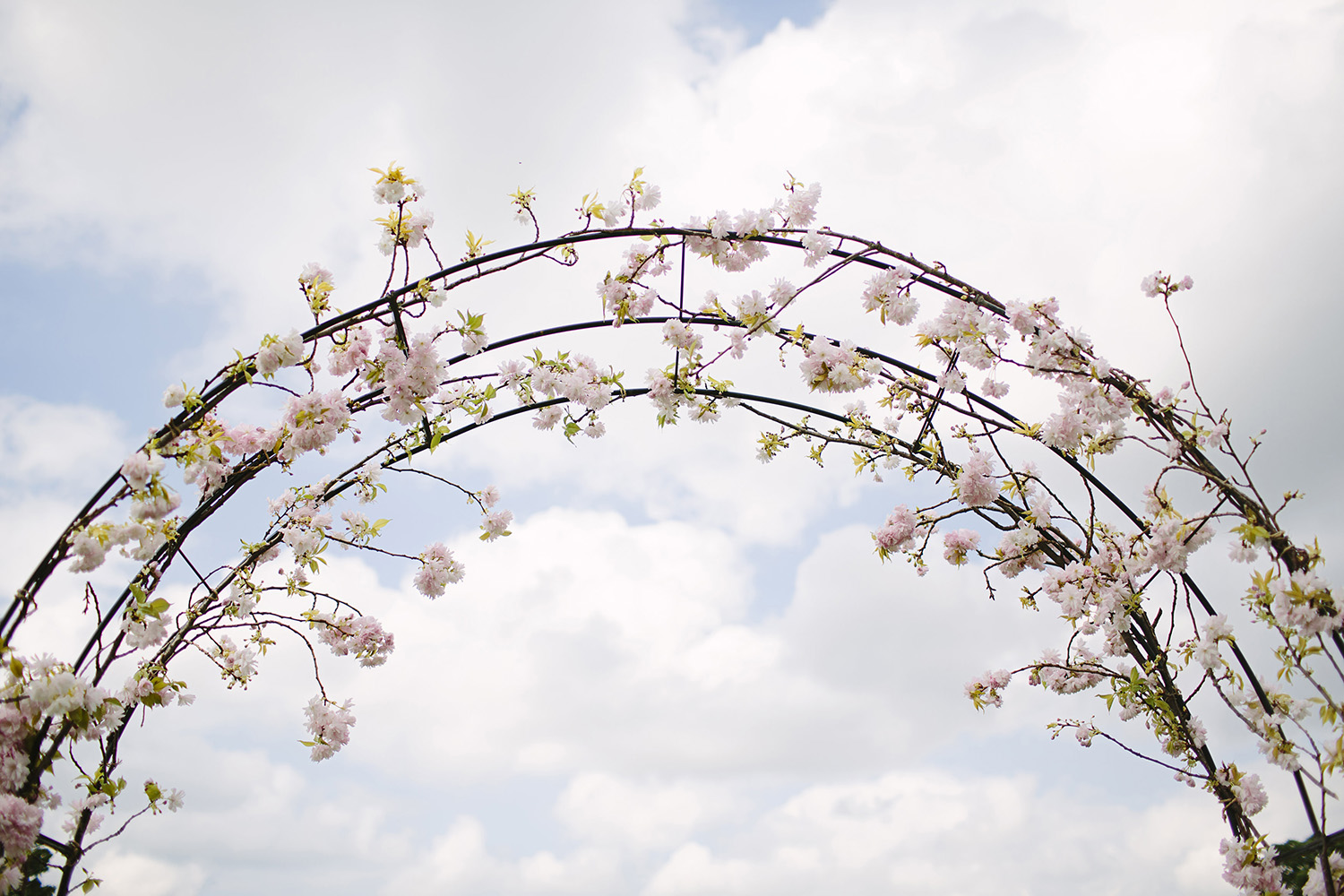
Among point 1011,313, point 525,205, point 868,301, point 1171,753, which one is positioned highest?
point 525,205

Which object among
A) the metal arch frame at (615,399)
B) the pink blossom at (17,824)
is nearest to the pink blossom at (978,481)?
the metal arch frame at (615,399)

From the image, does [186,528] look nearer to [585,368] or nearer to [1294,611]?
[585,368]

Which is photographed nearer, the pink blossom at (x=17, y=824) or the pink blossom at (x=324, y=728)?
the pink blossom at (x=17, y=824)

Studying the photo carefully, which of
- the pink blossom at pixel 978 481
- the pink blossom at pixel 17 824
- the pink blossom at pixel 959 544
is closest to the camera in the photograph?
Result: the pink blossom at pixel 17 824

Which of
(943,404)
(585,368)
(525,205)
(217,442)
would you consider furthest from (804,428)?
(217,442)

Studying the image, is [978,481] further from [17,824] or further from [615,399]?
[17,824]

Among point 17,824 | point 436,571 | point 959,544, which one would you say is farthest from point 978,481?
point 17,824

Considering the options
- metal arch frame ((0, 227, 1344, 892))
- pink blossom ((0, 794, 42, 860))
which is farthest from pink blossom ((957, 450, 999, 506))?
pink blossom ((0, 794, 42, 860))

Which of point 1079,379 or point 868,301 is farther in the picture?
point 868,301

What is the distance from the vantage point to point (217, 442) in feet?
10.8

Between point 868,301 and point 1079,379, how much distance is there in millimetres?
974

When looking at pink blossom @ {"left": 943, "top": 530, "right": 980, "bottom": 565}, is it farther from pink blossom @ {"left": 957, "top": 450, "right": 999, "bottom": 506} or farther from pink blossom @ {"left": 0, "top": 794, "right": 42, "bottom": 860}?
pink blossom @ {"left": 0, "top": 794, "right": 42, "bottom": 860}

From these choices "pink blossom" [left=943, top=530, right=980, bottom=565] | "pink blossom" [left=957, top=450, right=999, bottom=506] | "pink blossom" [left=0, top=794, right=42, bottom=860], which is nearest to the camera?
"pink blossom" [left=0, top=794, right=42, bottom=860]

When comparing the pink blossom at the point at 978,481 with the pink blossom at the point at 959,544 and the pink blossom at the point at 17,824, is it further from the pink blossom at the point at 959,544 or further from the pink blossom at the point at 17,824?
the pink blossom at the point at 17,824
